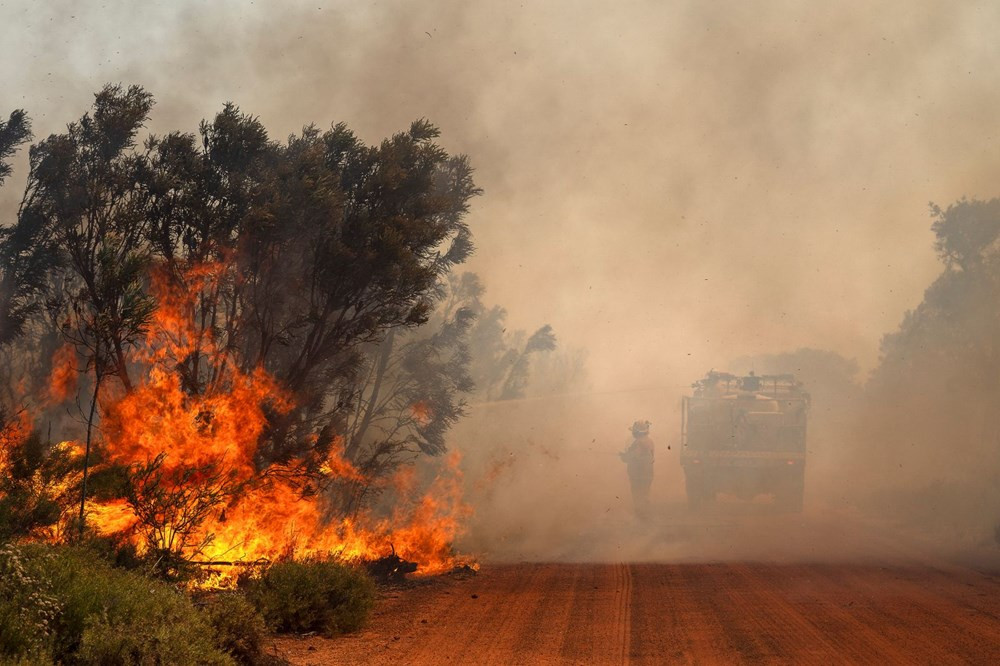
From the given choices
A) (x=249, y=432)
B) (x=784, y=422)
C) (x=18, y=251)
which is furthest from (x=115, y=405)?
(x=784, y=422)

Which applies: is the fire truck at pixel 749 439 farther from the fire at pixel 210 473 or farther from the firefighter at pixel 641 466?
the fire at pixel 210 473

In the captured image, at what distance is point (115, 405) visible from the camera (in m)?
17.3

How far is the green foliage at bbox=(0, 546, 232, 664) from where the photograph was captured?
7776 millimetres

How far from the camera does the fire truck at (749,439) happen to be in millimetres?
27375

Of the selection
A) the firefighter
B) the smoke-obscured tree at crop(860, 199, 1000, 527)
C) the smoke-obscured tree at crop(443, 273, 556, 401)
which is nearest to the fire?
the firefighter

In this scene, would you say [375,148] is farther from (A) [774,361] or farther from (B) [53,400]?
(A) [774,361]

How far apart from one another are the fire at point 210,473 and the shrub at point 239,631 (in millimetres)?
3351

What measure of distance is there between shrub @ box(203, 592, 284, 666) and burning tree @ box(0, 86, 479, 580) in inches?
216

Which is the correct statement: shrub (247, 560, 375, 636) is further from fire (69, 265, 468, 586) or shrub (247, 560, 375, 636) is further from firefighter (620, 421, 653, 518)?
firefighter (620, 421, 653, 518)

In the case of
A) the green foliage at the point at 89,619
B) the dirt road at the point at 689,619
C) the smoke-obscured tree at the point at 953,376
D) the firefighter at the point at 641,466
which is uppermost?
the smoke-obscured tree at the point at 953,376

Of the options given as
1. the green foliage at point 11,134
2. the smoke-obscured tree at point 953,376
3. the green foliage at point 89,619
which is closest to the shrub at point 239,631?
the green foliage at point 89,619

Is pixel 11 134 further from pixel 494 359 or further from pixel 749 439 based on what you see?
pixel 494 359

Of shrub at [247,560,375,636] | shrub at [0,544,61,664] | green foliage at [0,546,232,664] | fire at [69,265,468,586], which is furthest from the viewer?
fire at [69,265,468,586]

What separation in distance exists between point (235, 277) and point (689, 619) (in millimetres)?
12329
